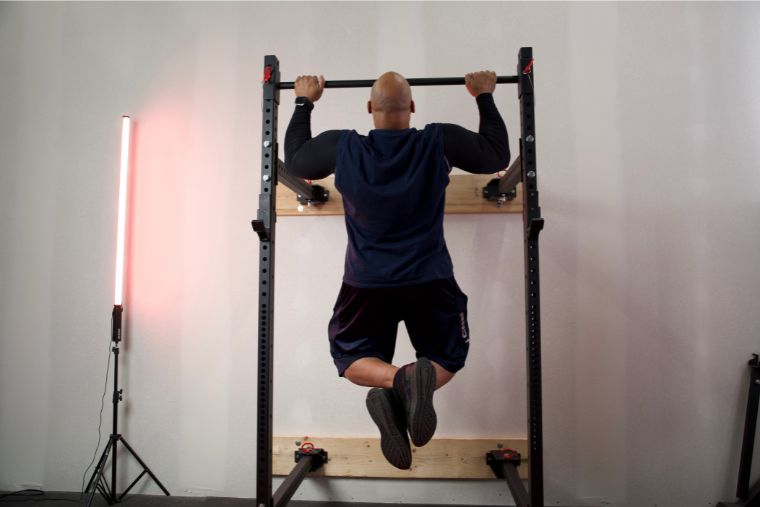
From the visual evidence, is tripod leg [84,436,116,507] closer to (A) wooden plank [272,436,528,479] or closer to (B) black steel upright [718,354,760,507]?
(A) wooden plank [272,436,528,479]

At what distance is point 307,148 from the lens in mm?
1665

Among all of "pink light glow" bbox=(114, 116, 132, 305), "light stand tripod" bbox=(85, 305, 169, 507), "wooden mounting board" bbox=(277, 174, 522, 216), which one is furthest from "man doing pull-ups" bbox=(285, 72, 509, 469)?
"light stand tripod" bbox=(85, 305, 169, 507)

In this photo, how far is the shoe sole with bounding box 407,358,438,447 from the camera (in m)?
1.35

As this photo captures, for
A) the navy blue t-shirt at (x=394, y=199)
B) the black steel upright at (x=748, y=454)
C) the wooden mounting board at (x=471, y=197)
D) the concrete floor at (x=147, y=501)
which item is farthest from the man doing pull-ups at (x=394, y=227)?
the black steel upright at (x=748, y=454)

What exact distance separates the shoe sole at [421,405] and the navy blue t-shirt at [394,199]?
325 mm

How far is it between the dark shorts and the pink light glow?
4.69 ft

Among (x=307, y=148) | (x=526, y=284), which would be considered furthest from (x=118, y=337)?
(x=526, y=284)

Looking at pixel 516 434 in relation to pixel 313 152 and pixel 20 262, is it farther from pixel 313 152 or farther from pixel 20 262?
pixel 20 262

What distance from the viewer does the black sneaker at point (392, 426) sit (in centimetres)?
140

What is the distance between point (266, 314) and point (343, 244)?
3.08 ft

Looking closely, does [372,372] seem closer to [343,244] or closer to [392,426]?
[392,426]

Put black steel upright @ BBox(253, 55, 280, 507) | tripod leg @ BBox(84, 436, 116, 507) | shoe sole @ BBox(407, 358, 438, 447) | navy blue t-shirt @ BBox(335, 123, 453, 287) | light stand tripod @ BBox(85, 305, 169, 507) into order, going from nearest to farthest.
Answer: shoe sole @ BBox(407, 358, 438, 447), navy blue t-shirt @ BBox(335, 123, 453, 287), black steel upright @ BBox(253, 55, 280, 507), tripod leg @ BBox(84, 436, 116, 507), light stand tripod @ BBox(85, 305, 169, 507)

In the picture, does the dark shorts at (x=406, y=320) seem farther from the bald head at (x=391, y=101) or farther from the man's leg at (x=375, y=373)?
the bald head at (x=391, y=101)

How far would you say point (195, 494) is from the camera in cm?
252
